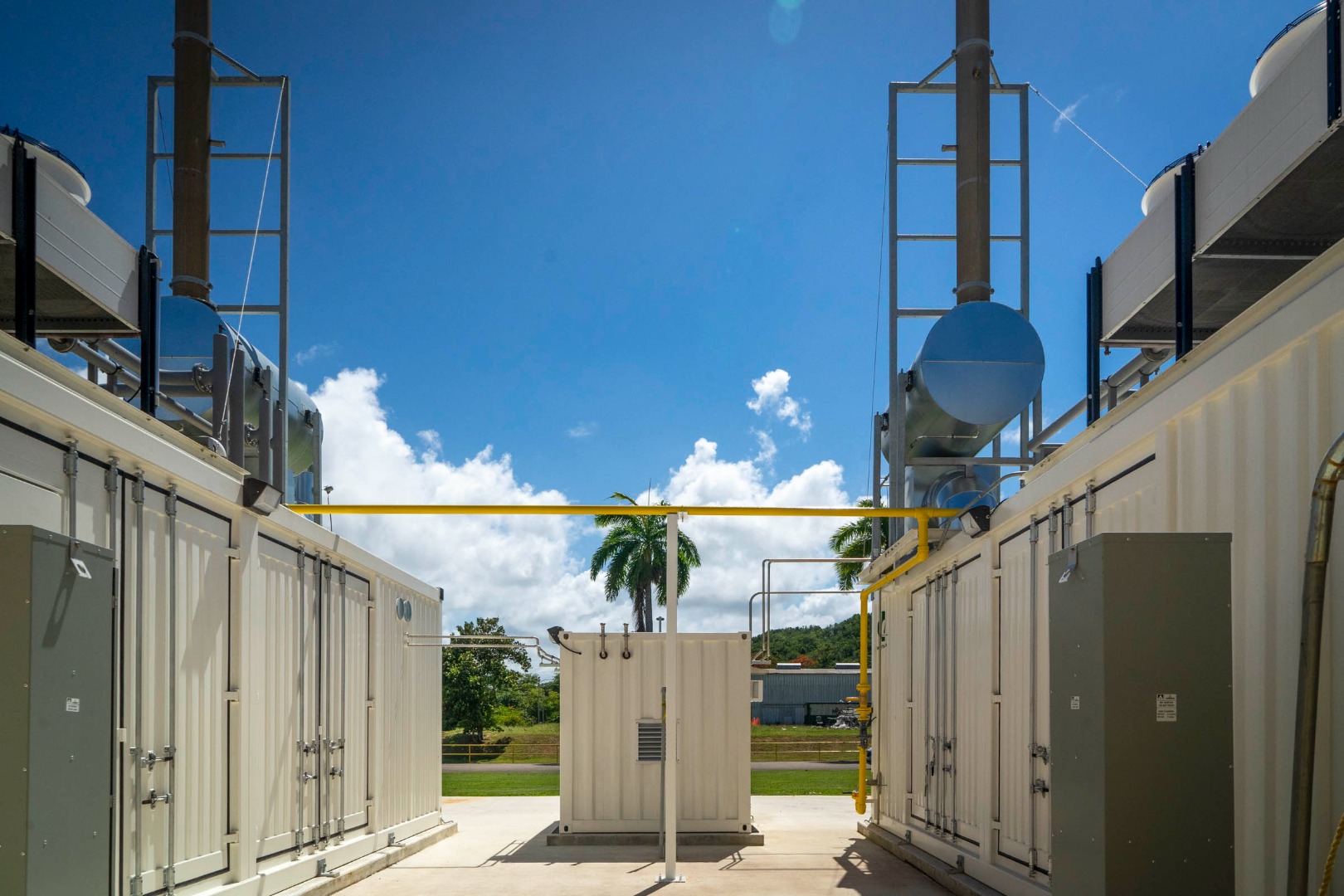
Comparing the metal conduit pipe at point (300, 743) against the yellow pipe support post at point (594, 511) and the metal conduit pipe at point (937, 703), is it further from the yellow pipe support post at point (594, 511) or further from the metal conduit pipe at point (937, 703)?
the metal conduit pipe at point (937, 703)

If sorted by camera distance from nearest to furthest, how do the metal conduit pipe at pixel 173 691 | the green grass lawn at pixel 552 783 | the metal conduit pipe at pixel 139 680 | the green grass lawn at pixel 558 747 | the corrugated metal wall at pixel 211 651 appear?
1. the corrugated metal wall at pixel 211 651
2. the metal conduit pipe at pixel 139 680
3. the metal conduit pipe at pixel 173 691
4. the green grass lawn at pixel 552 783
5. the green grass lawn at pixel 558 747

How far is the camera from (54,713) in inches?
168

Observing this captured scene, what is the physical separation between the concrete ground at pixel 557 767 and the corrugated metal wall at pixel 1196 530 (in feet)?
55.7

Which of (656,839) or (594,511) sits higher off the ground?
(594,511)

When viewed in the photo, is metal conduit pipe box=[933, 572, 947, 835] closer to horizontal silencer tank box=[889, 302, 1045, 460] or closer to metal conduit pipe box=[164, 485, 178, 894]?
horizontal silencer tank box=[889, 302, 1045, 460]

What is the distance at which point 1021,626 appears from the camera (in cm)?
904

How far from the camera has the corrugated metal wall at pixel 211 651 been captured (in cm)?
631

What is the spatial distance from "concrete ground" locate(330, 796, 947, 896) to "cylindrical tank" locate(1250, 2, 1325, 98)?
23.2 ft

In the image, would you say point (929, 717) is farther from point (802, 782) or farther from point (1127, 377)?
point (802, 782)

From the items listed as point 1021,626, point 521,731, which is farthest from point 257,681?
point 521,731

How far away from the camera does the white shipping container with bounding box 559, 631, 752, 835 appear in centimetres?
1432

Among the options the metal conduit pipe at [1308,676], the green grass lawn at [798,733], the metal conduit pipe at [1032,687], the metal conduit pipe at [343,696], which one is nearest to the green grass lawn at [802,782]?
the green grass lawn at [798,733]

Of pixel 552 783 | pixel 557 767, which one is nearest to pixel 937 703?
pixel 552 783

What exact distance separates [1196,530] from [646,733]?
31.9ft
